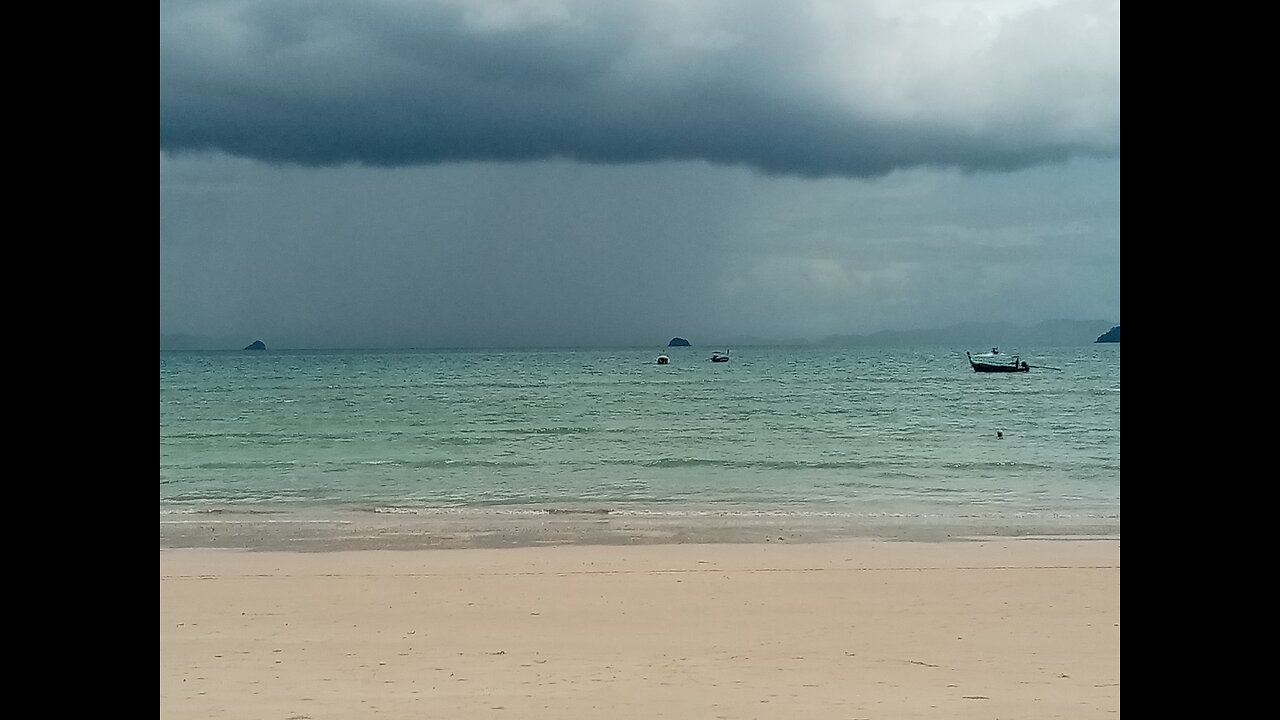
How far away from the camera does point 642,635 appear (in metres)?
7.51

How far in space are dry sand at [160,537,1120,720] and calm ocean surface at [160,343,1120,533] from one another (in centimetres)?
320

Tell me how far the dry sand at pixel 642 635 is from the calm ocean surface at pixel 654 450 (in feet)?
10.5

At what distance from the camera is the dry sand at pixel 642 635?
5.88 m

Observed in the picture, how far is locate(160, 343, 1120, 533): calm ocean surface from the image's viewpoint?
53.2 feet

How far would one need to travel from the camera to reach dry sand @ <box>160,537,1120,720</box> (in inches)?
231

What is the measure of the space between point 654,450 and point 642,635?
1717cm

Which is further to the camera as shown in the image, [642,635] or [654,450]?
[654,450]

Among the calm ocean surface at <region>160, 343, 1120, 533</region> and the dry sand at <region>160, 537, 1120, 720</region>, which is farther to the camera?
the calm ocean surface at <region>160, 343, 1120, 533</region>

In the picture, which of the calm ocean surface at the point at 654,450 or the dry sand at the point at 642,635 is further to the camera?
the calm ocean surface at the point at 654,450

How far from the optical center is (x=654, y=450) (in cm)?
2467
